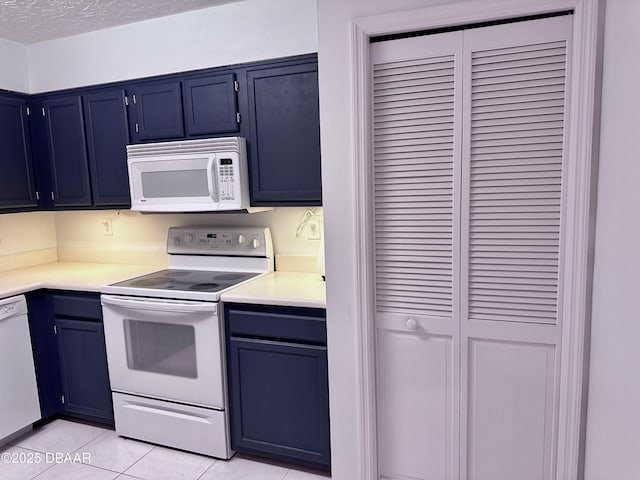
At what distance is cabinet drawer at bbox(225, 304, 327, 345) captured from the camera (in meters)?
2.00

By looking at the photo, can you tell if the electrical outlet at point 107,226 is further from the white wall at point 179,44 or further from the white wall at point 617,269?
the white wall at point 617,269

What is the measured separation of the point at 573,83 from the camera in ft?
4.72

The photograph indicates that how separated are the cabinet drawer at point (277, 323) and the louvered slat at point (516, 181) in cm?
70

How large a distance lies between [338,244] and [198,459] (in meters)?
1.39

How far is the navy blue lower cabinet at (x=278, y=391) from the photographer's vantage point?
6.66 ft

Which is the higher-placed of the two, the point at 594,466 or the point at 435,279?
the point at 435,279

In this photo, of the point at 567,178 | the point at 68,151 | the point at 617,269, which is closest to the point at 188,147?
the point at 68,151

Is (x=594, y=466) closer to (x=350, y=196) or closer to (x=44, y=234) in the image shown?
(x=350, y=196)

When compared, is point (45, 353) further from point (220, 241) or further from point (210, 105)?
point (210, 105)

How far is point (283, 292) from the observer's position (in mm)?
2143

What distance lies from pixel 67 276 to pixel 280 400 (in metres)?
1.56

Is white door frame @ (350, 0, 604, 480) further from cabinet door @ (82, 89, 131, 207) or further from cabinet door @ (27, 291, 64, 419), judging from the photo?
cabinet door @ (27, 291, 64, 419)

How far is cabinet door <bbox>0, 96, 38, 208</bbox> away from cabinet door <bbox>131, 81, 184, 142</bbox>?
2.64 ft

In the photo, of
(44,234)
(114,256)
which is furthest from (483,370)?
(44,234)
